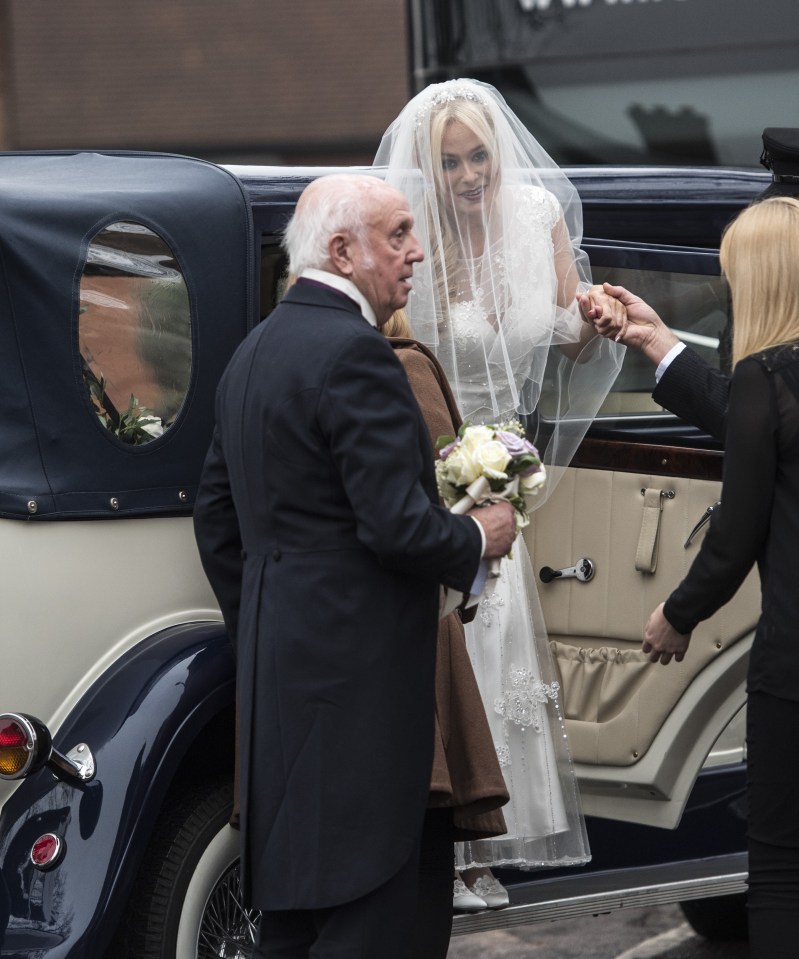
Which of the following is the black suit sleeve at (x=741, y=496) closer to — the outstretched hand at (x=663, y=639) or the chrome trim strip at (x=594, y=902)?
the outstretched hand at (x=663, y=639)

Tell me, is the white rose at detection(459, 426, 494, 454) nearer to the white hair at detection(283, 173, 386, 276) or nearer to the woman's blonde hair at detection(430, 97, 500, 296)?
the white hair at detection(283, 173, 386, 276)

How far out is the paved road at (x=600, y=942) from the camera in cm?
457

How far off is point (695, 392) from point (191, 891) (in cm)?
162

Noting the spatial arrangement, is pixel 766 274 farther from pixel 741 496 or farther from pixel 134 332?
pixel 134 332

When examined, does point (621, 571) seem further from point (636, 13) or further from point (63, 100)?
point (63, 100)

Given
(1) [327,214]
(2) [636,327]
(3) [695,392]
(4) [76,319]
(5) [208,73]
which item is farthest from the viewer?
(5) [208,73]

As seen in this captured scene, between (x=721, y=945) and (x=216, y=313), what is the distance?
8.94 ft

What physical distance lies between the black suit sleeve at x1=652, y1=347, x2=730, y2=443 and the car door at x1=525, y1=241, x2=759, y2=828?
0.25 metres

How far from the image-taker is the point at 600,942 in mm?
4672

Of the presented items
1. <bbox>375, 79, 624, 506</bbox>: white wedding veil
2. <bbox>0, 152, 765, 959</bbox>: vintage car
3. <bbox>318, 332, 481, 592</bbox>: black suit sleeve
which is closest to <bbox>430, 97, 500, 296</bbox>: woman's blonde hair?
<bbox>375, 79, 624, 506</bbox>: white wedding veil

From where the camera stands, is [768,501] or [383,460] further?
[768,501]

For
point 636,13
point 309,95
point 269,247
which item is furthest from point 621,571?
point 309,95

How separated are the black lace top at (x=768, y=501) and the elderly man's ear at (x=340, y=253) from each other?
797mm

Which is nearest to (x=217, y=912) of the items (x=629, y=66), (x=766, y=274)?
(x=766, y=274)
